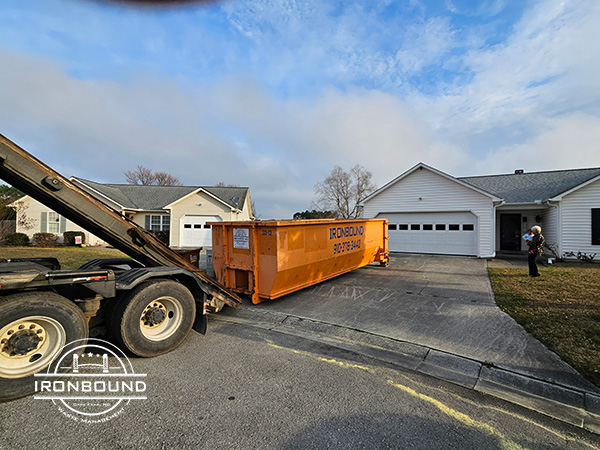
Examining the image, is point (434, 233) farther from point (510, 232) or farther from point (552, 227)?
point (510, 232)

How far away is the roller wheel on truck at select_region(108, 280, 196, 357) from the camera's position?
3.51 metres

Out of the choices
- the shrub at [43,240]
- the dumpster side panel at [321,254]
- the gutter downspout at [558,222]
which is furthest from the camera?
the shrub at [43,240]

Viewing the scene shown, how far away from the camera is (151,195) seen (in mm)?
24562

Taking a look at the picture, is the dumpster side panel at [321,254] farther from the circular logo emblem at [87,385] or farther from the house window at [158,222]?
the house window at [158,222]

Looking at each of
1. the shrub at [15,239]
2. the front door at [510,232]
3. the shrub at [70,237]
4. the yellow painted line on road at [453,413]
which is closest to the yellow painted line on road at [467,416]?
the yellow painted line on road at [453,413]

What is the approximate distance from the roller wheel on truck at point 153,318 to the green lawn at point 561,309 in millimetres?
5138

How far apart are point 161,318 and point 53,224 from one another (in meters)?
23.6

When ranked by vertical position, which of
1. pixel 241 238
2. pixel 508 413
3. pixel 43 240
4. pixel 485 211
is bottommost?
pixel 508 413

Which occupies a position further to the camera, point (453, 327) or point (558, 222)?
point (558, 222)

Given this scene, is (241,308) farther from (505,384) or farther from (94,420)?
(505,384)

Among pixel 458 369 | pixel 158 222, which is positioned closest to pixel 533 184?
pixel 458 369

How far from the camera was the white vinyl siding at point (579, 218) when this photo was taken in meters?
12.2

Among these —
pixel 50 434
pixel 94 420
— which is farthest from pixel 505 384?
pixel 50 434

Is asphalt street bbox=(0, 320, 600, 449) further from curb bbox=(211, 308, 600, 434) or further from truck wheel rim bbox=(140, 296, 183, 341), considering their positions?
truck wheel rim bbox=(140, 296, 183, 341)
